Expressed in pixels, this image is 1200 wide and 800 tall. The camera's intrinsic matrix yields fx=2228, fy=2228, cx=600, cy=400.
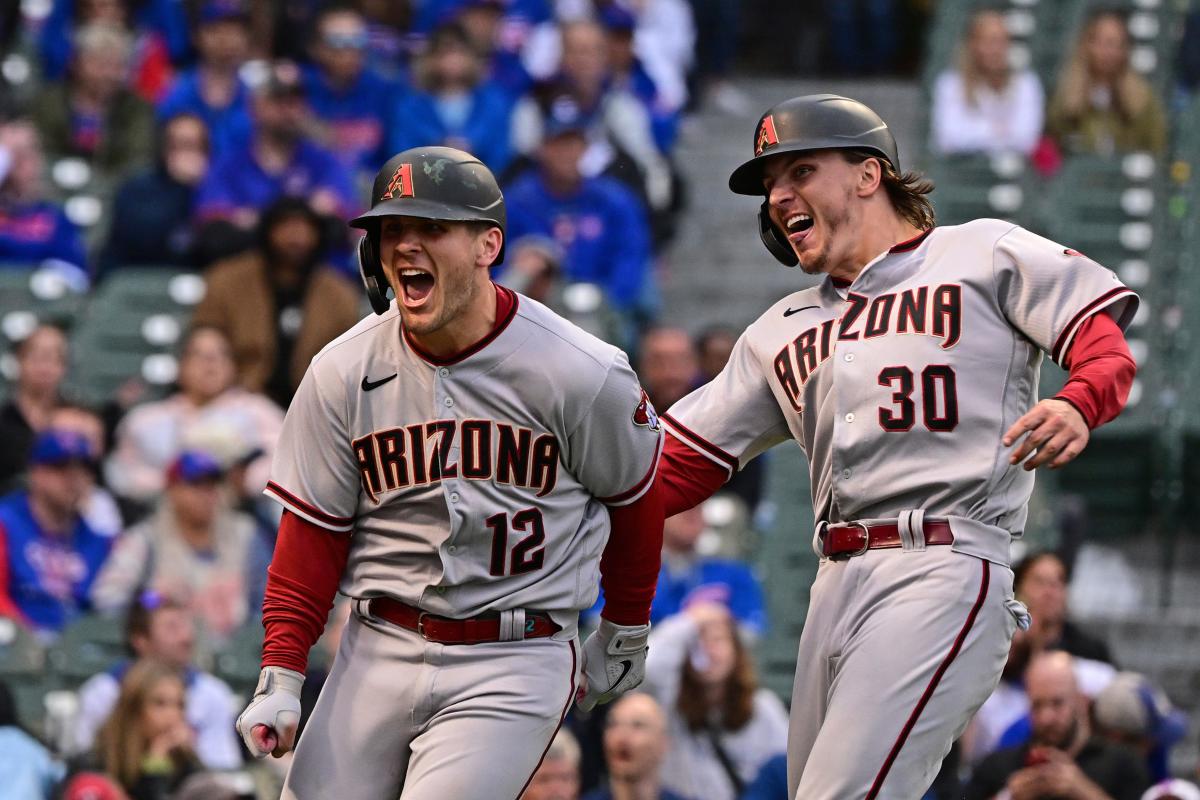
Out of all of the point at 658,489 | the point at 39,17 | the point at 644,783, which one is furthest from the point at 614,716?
the point at 39,17

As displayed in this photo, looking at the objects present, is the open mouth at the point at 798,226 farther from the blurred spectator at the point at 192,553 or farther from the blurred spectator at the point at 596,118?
the blurred spectator at the point at 596,118

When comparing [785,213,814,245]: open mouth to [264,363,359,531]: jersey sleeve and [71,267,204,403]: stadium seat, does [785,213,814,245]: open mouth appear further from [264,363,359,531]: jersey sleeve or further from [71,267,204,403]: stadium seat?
[71,267,204,403]: stadium seat

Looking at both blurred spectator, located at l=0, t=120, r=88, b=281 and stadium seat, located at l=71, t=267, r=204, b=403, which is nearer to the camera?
stadium seat, located at l=71, t=267, r=204, b=403

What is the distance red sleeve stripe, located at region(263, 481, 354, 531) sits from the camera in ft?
16.3

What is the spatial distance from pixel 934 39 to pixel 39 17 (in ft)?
17.2

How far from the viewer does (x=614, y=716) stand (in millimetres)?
7422

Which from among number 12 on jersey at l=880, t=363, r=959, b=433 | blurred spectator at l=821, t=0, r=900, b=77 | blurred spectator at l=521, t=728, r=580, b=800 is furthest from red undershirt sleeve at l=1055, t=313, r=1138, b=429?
blurred spectator at l=821, t=0, r=900, b=77

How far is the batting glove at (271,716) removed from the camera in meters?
4.81

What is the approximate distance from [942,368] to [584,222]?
601 cm

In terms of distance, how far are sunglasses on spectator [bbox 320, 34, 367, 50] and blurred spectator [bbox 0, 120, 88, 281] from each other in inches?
67.5

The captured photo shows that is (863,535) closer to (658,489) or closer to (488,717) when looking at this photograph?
(658,489)

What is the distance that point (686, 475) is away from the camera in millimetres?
5492

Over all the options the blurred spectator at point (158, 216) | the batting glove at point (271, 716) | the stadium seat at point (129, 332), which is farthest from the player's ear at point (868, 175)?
the blurred spectator at point (158, 216)

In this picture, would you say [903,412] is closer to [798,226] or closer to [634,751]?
[798,226]
